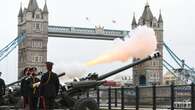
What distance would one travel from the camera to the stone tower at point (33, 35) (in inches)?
6773

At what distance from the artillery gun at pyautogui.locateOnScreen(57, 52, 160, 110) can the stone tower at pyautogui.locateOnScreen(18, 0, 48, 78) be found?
149067 mm

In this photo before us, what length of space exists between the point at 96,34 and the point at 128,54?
142288mm

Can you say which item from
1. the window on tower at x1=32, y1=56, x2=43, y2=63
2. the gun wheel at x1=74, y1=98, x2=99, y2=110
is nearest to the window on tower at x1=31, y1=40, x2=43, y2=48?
the window on tower at x1=32, y1=56, x2=43, y2=63

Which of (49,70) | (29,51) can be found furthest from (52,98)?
(29,51)

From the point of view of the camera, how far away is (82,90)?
18.1 meters

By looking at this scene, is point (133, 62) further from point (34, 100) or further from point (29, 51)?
point (29, 51)

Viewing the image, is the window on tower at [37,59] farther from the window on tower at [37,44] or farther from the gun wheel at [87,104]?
the gun wheel at [87,104]

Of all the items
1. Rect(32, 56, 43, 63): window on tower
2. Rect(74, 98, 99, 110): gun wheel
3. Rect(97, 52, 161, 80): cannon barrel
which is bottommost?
Rect(74, 98, 99, 110): gun wheel

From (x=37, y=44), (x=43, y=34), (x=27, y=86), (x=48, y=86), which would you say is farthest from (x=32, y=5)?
(x=48, y=86)

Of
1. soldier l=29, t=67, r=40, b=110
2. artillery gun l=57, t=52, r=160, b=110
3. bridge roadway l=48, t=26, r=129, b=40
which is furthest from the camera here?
bridge roadway l=48, t=26, r=129, b=40

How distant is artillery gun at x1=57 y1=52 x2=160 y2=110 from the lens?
17.9 m

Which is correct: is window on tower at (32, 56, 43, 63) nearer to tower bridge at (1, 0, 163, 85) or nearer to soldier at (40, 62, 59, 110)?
tower bridge at (1, 0, 163, 85)

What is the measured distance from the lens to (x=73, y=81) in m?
18.2

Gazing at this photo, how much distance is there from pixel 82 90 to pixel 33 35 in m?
163
